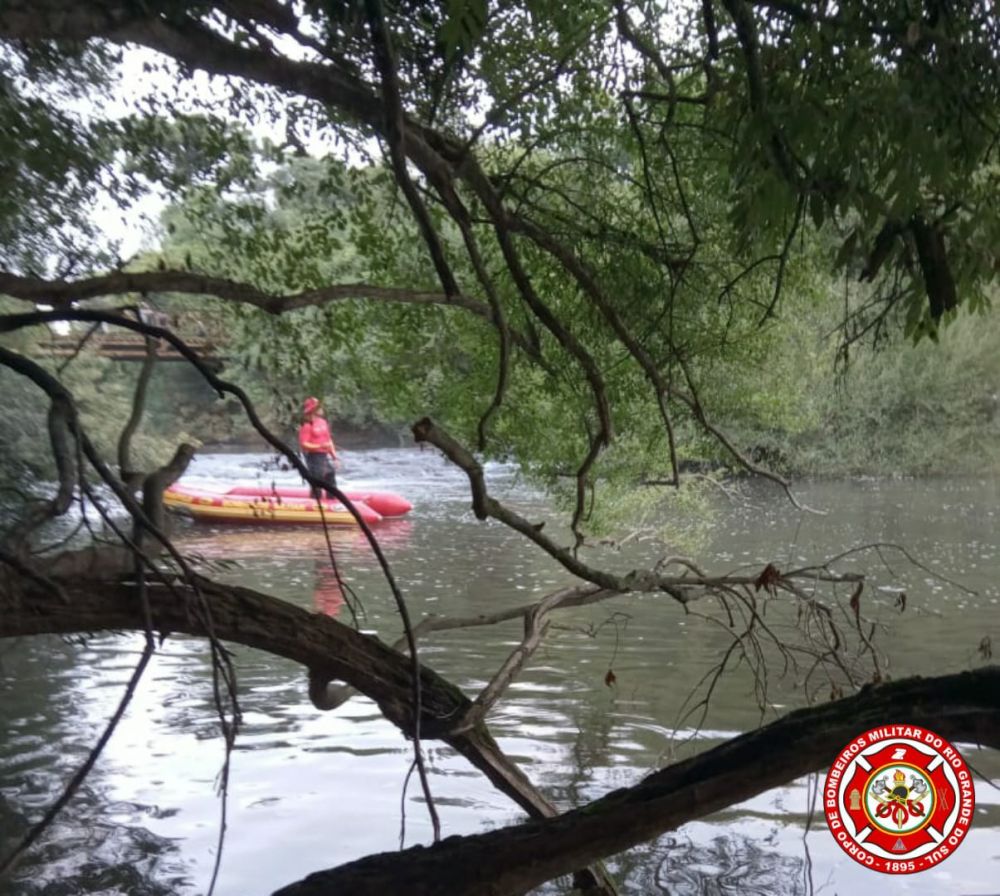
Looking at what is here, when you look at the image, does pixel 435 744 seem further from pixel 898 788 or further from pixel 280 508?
pixel 280 508

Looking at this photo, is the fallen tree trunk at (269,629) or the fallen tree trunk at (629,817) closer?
the fallen tree trunk at (629,817)

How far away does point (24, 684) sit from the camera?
25.4 ft

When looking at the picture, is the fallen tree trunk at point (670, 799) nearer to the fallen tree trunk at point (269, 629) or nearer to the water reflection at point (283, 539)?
the fallen tree trunk at point (269, 629)

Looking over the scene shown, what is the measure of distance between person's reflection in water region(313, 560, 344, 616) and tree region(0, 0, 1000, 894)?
143 inches

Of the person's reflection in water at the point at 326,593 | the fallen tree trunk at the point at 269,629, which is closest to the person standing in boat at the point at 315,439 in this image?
the fallen tree trunk at the point at 269,629

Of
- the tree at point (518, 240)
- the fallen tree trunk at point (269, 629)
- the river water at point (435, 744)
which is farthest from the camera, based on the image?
the river water at point (435, 744)

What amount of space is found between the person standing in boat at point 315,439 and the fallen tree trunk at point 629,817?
2.19 m

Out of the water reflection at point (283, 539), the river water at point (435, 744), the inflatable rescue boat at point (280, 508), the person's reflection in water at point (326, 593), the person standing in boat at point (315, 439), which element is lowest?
the river water at point (435, 744)

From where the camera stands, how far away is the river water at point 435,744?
482 cm

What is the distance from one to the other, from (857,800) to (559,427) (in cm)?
527

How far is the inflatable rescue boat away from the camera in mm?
13383

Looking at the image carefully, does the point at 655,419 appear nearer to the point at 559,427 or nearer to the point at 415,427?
the point at 559,427

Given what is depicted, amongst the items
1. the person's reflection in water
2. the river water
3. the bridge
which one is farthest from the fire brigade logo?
the person's reflection in water

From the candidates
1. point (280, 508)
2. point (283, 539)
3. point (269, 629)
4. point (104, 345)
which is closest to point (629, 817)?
point (269, 629)
